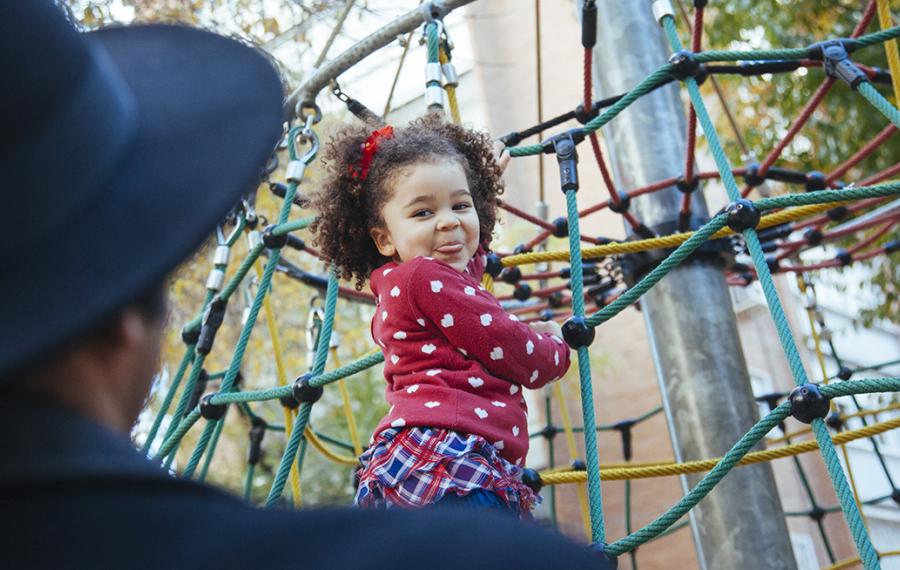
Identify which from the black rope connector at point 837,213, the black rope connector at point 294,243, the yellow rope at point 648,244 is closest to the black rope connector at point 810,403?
the yellow rope at point 648,244

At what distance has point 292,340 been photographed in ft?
25.3

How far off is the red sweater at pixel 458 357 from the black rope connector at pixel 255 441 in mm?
1921

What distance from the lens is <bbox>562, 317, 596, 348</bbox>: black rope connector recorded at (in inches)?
75.5

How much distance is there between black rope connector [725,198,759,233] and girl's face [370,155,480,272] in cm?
48

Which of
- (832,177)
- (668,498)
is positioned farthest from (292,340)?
(832,177)

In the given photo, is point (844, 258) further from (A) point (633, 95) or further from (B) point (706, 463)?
(B) point (706, 463)

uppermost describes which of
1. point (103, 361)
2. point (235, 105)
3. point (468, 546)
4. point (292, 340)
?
point (292, 340)

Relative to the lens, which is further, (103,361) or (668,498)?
(668,498)

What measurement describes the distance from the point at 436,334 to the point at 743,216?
62 centimetres

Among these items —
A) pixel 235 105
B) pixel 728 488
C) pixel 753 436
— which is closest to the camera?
pixel 235 105

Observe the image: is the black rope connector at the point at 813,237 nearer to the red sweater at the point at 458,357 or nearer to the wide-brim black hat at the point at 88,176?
the red sweater at the point at 458,357

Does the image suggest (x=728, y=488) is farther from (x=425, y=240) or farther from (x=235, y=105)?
(x=235, y=105)

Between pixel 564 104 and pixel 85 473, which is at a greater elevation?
pixel 564 104

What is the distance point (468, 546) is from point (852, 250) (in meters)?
3.85
